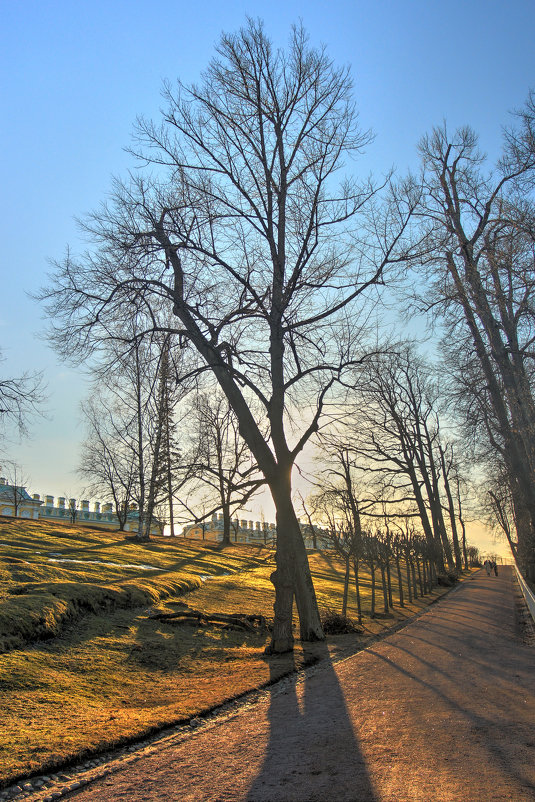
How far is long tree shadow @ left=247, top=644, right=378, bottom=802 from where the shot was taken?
4.02 meters

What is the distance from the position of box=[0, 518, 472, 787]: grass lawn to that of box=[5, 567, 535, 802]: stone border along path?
0.44 m

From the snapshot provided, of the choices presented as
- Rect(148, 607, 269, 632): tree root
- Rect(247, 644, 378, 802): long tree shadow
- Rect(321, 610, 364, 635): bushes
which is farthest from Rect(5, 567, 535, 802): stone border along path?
Rect(321, 610, 364, 635): bushes

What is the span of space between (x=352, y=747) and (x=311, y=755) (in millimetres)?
428

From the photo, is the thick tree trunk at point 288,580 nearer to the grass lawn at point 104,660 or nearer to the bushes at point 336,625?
the grass lawn at point 104,660

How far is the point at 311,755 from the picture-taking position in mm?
4852

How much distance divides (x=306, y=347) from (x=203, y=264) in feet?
10.7

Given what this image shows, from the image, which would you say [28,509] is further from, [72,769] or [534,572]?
[72,769]

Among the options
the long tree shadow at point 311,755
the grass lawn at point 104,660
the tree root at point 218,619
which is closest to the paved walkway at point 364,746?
the long tree shadow at point 311,755

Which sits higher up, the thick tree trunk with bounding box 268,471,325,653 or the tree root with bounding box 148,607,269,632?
the thick tree trunk with bounding box 268,471,325,653

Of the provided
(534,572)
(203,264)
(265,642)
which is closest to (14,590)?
(265,642)

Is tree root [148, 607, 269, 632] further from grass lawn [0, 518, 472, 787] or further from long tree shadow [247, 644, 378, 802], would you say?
long tree shadow [247, 644, 378, 802]

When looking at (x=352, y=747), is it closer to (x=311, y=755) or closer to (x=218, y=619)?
(x=311, y=755)

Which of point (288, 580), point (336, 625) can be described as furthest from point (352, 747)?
point (336, 625)

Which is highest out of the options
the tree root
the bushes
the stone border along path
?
the stone border along path
